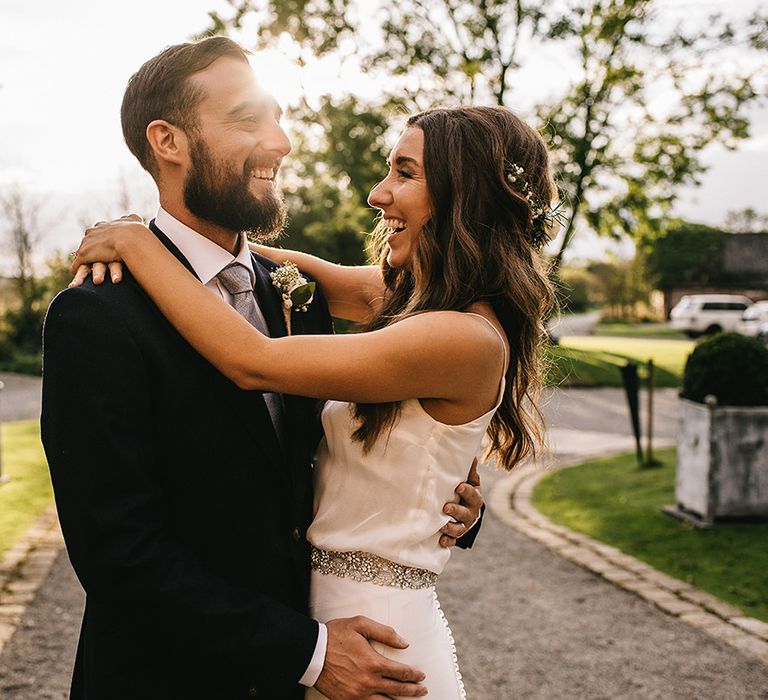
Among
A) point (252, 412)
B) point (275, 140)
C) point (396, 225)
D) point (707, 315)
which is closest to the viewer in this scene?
point (252, 412)

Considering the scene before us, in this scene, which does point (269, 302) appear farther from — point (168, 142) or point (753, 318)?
point (753, 318)

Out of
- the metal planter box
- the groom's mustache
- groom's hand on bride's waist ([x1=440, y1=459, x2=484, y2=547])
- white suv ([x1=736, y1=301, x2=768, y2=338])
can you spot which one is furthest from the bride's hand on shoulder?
white suv ([x1=736, y1=301, x2=768, y2=338])

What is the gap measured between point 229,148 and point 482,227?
791mm

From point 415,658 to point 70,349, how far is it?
1.29 meters

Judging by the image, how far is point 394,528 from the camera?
2393 millimetres

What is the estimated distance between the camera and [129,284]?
2.16 m

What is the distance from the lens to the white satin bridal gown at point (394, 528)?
93.4 inches

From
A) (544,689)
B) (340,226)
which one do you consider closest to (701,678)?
(544,689)

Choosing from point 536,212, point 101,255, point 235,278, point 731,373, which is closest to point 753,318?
point 731,373

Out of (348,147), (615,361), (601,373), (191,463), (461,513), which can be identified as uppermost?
(348,147)

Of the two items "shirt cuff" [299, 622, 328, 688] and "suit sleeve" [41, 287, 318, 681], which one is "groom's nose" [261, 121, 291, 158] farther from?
"shirt cuff" [299, 622, 328, 688]

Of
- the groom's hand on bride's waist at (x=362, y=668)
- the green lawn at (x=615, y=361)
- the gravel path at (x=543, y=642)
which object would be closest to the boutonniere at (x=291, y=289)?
the groom's hand on bride's waist at (x=362, y=668)

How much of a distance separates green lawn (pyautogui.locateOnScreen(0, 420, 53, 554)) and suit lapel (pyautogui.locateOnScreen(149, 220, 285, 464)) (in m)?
5.88

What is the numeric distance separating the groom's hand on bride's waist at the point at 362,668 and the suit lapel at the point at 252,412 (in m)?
0.50
